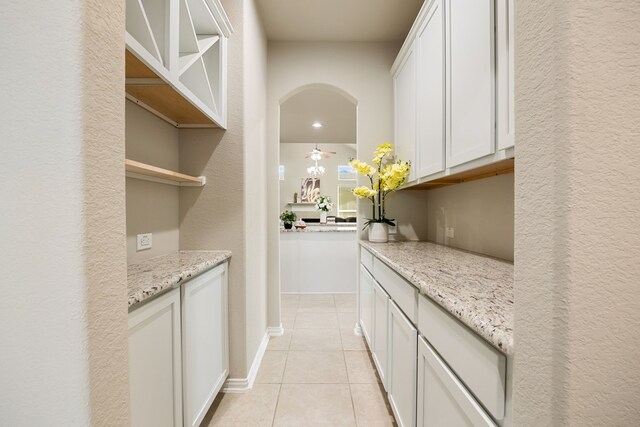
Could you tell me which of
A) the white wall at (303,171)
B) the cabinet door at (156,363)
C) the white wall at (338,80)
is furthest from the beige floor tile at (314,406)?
the white wall at (303,171)

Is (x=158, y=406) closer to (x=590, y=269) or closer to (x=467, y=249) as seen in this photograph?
(x=590, y=269)

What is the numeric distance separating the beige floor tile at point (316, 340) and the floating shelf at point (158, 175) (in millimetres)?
1669

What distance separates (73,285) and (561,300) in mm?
895

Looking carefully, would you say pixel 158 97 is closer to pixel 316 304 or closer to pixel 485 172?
pixel 485 172

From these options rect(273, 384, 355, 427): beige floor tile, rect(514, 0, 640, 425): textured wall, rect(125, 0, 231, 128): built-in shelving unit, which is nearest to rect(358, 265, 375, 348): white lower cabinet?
rect(273, 384, 355, 427): beige floor tile

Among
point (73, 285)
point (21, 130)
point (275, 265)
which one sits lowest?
point (275, 265)

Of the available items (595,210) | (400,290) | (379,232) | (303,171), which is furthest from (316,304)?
(303,171)

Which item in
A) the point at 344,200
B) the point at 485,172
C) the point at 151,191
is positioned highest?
the point at 344,200

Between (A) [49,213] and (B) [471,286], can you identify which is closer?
(A) [49,213]

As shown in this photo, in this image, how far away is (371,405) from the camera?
1.87 metres

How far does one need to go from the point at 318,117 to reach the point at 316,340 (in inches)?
146

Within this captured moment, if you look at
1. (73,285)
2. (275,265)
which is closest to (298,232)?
(275,265)

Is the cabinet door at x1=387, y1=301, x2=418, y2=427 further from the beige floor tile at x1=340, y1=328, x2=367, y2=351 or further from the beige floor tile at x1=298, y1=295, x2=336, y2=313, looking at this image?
the beige floor tile at x1=298, y1=295, x2=336, y2=313

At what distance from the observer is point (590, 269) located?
477 mm
